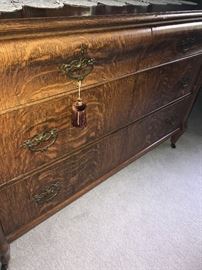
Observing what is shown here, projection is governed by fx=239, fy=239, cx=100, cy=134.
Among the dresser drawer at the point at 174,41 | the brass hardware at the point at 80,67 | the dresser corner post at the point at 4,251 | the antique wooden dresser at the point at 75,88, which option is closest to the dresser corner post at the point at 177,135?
the antique wooden dresser at the point at 75,88

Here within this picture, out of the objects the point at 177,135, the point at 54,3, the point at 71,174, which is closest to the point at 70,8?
the point at 54,3

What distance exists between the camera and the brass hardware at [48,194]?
88cm

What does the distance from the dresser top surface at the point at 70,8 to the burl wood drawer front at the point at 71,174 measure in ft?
1.54

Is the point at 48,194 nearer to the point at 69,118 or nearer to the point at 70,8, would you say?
the point at 69,118

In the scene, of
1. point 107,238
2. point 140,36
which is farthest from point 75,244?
point 140,36

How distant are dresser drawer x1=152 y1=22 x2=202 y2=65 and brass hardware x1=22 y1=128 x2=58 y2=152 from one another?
459 mm

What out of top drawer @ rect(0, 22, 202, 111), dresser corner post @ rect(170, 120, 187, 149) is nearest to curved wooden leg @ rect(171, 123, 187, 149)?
dresser corner post @ rect(170, 120, 187, 149)

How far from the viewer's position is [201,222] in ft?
4.14

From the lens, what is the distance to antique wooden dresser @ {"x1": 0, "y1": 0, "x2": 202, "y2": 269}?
0.57m

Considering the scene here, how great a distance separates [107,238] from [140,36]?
0.89 meters

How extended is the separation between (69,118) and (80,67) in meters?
0.18

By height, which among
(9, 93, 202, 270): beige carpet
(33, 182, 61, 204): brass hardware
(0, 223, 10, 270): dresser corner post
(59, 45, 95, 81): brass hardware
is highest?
(59, 45, 95, 81): brass hardware

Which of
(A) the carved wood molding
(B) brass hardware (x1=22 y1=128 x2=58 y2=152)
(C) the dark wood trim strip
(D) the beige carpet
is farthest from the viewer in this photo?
(D) the beige carpet

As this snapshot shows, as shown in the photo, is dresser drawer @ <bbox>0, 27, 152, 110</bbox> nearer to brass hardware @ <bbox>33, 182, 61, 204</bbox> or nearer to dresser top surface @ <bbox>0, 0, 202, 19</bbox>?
dresser top surface @ <bbox>0, 0, 202, 19</bbox>
